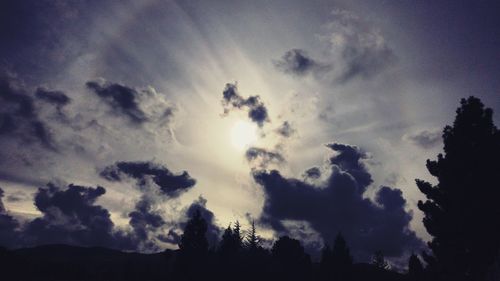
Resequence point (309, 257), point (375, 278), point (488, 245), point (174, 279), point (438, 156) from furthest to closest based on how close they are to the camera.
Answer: point (309, 257), point (375, 278), point (174, 279), point (438, 156), point (488, 245)

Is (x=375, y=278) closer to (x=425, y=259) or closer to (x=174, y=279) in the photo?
(x=174, y=279)

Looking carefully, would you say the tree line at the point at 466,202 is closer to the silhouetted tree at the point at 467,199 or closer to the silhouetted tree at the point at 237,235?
the silhouetted tree at the point at 467,199

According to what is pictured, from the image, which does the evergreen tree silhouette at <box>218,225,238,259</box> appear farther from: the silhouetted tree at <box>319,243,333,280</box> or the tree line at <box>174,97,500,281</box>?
the tree line at <box>174,97,500,281</box>

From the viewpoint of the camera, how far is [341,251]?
73938 mm

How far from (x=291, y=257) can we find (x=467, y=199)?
85908 mm

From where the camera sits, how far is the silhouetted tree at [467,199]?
2464 cm

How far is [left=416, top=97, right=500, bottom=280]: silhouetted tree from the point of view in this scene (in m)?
24.6

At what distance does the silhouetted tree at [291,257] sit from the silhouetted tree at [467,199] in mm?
72504

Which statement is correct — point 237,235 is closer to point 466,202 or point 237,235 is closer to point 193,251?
point 193,251

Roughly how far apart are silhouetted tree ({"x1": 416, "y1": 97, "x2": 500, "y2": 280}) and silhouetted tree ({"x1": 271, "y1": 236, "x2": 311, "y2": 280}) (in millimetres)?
72504

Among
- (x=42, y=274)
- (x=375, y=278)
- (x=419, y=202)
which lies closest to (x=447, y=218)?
(x=419, y=202)

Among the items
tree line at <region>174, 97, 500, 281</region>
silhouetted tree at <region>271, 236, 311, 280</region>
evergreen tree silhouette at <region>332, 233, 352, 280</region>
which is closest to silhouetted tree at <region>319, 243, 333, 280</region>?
evergreen tree silhouette at <region>332, 233, 352, 280</region>

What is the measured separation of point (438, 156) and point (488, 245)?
755 cm

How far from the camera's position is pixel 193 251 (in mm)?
68188
